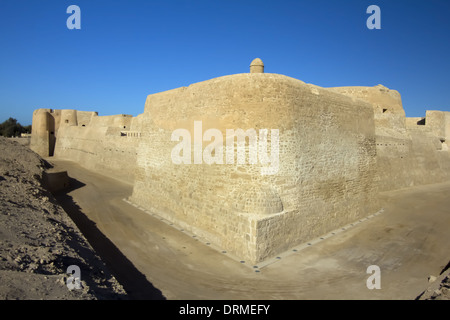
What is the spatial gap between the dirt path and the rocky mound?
1.46m

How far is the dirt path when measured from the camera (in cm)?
674

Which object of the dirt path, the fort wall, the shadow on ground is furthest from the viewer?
the fort wall

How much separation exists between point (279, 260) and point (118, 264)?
4.53m

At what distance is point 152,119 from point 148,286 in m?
8.15

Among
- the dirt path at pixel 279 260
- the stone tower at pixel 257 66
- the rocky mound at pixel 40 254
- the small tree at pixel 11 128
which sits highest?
the small tree at pixel 11 128

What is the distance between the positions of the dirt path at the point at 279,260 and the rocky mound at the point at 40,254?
1457 millimetres

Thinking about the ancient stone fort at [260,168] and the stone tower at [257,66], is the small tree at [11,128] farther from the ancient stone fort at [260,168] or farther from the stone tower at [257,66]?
the stone tower at [257,66]

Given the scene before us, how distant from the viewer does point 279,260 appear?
8.19m

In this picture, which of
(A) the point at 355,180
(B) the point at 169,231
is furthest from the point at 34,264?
(A) the point at 355,180

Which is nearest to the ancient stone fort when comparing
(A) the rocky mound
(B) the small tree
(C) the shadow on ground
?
(C) the shadow on ground

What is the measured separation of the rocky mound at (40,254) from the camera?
12.7 feet

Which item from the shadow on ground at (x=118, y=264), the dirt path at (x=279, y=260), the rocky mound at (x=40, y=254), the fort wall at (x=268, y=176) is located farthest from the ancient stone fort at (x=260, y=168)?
the rocky mound at (x=40, y=254)

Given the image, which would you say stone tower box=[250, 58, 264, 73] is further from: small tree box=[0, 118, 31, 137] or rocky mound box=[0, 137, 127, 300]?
small tree box=[0, 118, 31, 137]
